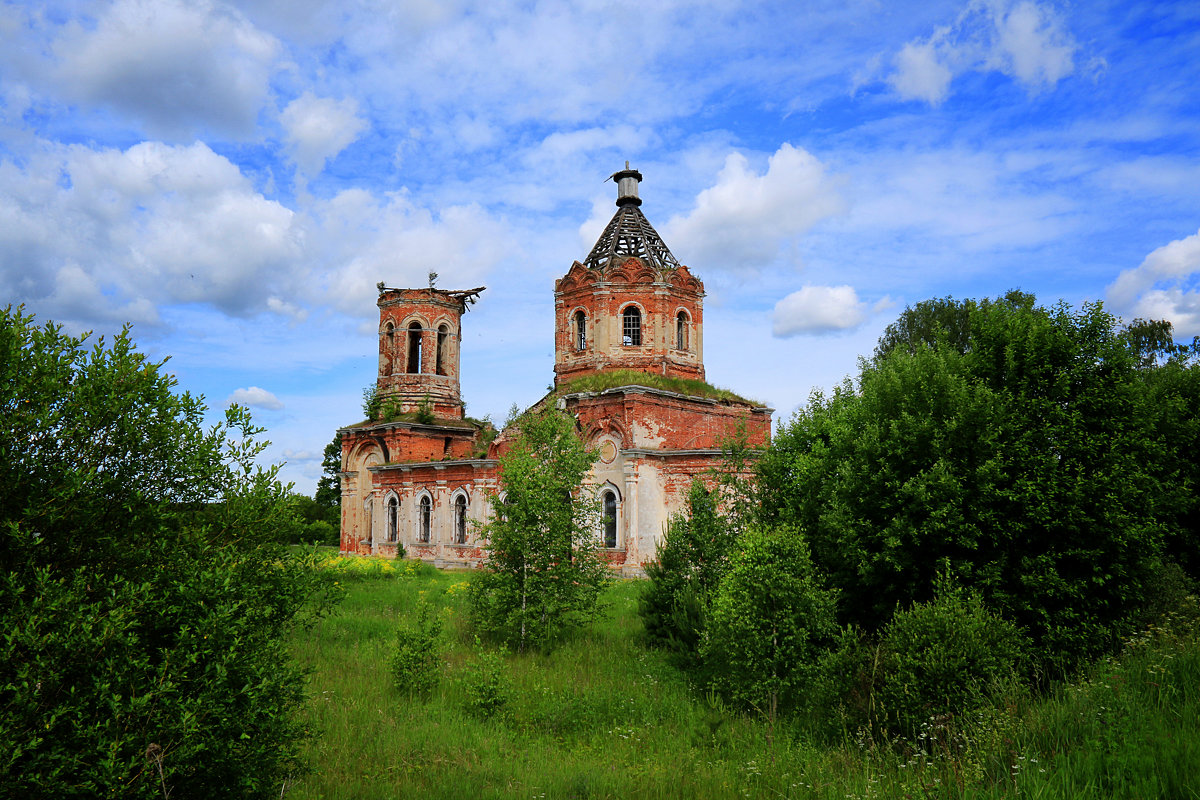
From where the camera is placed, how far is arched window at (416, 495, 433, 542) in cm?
3091

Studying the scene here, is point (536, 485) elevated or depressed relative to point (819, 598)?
elevated

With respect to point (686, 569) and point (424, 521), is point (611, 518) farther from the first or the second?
point (686, 569)

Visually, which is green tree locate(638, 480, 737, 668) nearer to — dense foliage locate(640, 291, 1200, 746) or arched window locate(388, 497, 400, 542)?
dense foliage locate(640, 291, 1200, 746)

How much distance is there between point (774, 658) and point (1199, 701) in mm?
4835

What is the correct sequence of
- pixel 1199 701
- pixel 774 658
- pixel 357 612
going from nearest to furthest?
pixel 1199 701 → pixel 774 658 → pixel 357 612

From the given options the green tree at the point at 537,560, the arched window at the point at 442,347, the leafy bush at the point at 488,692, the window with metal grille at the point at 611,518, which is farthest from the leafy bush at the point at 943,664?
the arched window at the point at 442,347

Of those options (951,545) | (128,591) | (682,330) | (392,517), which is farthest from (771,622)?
(392,517)

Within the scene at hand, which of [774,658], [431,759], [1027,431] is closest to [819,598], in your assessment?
[774,658]

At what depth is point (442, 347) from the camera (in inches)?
1415

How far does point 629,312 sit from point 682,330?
240 cm

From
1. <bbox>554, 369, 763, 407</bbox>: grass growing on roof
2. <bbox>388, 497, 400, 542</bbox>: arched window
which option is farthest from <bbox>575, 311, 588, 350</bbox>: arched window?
<bbox>388, 497, 400, 542</bbox>: arched window

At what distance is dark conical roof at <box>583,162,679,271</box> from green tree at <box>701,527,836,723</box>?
20410 millimetres

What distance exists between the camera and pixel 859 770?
8.52 metres

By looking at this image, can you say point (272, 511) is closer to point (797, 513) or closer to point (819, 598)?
point (819, 598)
